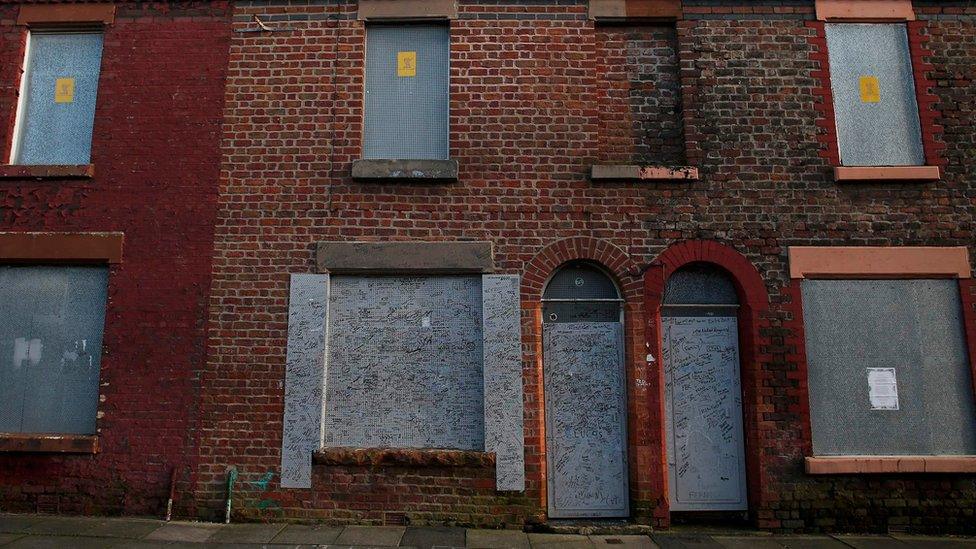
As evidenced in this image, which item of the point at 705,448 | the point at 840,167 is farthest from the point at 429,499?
the point at 840,167

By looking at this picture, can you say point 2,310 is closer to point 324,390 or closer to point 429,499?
point 324,390

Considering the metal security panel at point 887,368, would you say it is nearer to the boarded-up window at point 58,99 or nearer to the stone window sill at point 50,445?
the stone window sill at point 50,445

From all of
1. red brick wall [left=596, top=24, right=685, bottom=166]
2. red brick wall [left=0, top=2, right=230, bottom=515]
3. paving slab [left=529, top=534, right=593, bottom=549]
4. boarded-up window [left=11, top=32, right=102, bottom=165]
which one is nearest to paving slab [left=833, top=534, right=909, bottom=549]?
paving slab [left=529, top=534, right=593, bottom=549]

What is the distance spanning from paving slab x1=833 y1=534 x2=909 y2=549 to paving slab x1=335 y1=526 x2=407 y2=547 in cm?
436

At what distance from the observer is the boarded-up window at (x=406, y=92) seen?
22.6ft

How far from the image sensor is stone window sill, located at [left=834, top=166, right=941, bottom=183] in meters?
6.57

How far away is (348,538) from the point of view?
573 centimetres

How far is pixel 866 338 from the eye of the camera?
6.45 metres

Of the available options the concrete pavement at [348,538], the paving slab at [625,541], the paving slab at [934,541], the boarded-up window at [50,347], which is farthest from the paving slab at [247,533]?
the paving slab at [934,541]

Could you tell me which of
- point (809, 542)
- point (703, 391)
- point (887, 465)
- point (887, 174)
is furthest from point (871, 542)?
point (887, 174)

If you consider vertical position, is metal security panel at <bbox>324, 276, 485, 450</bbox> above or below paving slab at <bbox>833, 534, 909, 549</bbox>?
above

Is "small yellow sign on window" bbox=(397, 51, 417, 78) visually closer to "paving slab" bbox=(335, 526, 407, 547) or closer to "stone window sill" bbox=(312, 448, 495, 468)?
"stone window sill" bbox=(312, 448, 495, 468)

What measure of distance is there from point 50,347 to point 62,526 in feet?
6.32

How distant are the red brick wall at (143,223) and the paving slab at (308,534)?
1.34 metres
